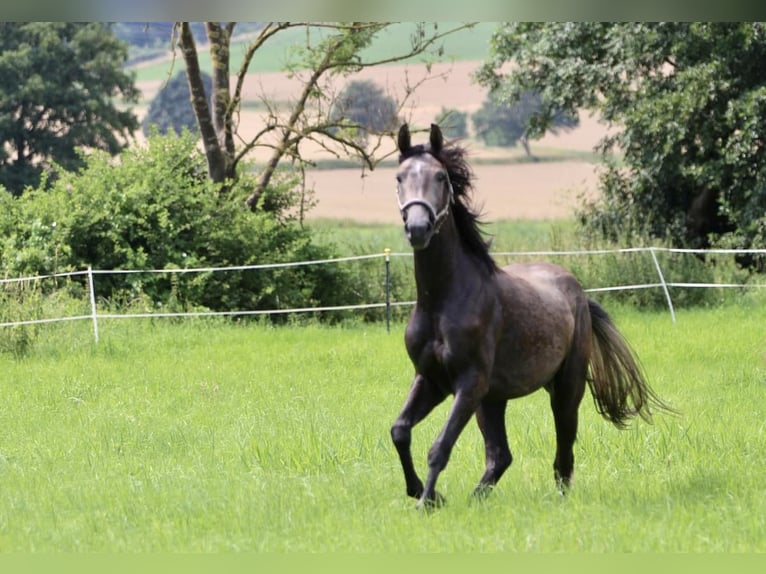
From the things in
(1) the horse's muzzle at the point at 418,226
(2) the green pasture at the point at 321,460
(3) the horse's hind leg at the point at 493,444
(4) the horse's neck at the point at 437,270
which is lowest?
(2) the green pasture at the point at 321,460

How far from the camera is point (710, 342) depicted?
14.8 m

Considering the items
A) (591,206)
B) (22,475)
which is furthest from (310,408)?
(591,206)

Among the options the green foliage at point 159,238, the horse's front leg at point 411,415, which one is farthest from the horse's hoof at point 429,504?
the green foliage at point 159,238

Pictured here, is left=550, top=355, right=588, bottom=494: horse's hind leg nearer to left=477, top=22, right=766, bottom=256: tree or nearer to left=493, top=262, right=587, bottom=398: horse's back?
left=493, top=262, right=587, bottom=398: horse's back

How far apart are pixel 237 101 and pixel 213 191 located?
8.68ft

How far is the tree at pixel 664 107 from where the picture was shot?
67.6ft

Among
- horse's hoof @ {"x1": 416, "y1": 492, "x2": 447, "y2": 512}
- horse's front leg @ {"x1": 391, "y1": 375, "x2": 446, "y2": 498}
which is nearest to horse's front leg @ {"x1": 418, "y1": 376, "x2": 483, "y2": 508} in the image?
horse's hoof @ {"x1": 416, "y1": 492, "x2": 447, "y2": 512}

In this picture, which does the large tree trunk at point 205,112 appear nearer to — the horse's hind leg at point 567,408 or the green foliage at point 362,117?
the green foliage at point 362,117

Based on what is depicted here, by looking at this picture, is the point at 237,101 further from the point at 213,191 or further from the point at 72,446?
the point at 72,446

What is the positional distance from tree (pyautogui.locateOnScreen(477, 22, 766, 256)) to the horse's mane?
580 inches

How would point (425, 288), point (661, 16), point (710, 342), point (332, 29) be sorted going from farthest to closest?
point (332, 29) < point (710, 342) < point (425, 288) < point (661, 16)

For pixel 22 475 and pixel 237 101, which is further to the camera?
pixel 237 101

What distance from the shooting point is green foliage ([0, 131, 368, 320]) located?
1869 centimetres

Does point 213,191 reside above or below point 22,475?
above
